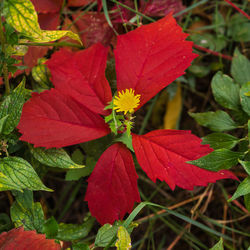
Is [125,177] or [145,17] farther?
[145,17]

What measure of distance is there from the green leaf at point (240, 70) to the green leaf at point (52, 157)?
27.3 inches

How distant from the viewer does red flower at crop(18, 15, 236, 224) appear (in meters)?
0.94

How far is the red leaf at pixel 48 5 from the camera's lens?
3.83 feet

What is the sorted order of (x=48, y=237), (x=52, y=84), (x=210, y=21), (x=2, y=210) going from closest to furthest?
1. (x=48, y=237)
2. (x=52, y=84)
3. (x=2, y=210)
4. (x=210, y=21)

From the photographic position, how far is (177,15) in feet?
4.34

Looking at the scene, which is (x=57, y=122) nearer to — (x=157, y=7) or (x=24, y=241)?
(x=24, y=241)

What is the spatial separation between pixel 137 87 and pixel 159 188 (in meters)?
0.56

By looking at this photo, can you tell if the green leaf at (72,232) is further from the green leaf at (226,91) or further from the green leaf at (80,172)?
the green leaf at (226,91)

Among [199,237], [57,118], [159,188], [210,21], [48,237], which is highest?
[210,21]

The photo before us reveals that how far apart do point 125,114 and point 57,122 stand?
220 mm

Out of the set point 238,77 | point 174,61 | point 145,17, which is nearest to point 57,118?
point 174,61

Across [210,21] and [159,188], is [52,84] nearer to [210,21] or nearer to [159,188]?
[159,188]

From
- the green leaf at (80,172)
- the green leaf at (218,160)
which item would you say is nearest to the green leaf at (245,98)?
the green leaf at (218,160)

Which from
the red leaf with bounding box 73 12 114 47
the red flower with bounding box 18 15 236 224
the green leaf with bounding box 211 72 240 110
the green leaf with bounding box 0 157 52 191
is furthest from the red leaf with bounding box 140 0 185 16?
the green leaf with bounding box 0 157 52 191
